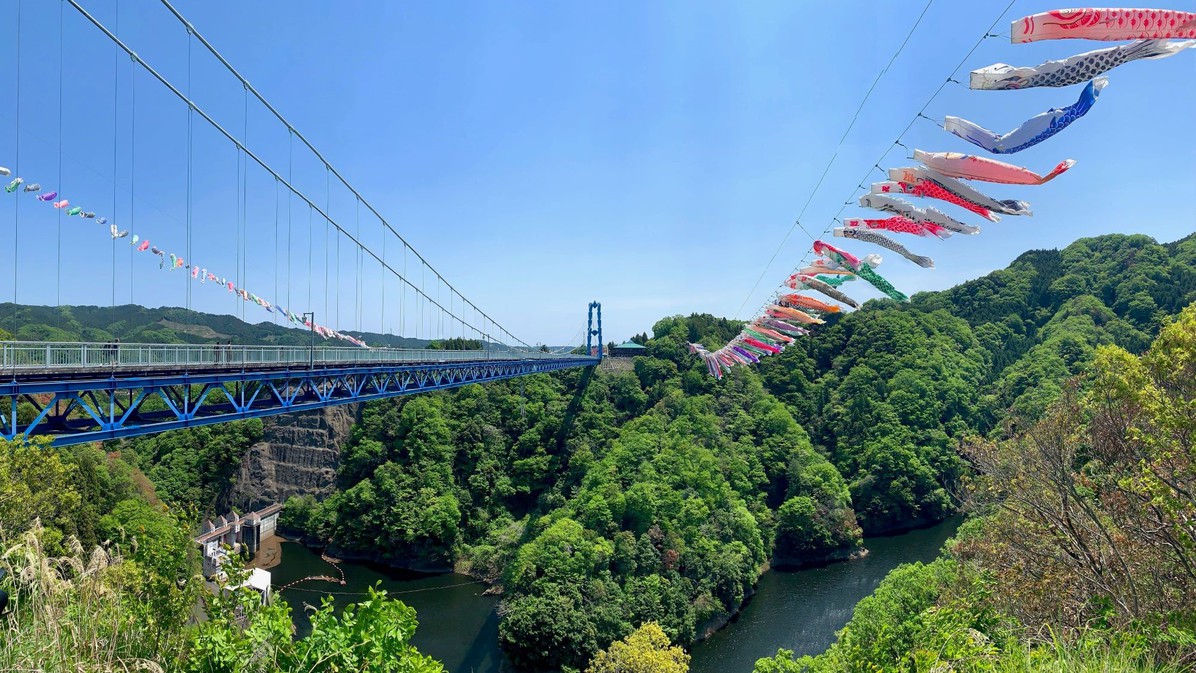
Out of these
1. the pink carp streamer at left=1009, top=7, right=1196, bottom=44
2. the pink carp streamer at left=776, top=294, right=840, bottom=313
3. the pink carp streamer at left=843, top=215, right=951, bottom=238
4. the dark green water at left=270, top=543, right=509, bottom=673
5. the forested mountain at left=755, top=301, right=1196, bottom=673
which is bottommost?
the dark green water at left=270, top=543, right=509, bottom=673

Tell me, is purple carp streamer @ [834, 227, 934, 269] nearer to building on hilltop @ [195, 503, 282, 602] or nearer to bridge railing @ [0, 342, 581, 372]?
bridge railing @ [0, 342, 581, 372]

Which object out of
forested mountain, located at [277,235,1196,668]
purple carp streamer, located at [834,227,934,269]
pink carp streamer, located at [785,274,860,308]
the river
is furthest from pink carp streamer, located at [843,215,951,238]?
the river

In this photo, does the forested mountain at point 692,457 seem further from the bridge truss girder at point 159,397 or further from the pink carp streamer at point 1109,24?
the pink carp streamer at point 1109,24

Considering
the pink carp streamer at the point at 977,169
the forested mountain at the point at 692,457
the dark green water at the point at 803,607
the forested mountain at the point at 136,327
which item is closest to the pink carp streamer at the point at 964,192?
the pink carp streamer at the point at 977,169

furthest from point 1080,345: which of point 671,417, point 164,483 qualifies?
point 164,483

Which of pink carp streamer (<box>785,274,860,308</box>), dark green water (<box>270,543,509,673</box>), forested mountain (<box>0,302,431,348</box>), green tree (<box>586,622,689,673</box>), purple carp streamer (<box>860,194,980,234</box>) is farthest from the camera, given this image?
forested mountain (<box>0,302,431,348</box>)

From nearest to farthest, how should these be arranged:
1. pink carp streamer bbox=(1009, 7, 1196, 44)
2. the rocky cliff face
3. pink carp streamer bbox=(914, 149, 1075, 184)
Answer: pink carp streamer bbox=(1009, 7, 1196, 44), pink carp streamer bbox=(914, 149, 1075, 184), the rocky cliff face

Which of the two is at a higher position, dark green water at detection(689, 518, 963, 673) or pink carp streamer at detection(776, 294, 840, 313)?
A: pink carp streamer at detection(776, 294, 840, 313)
